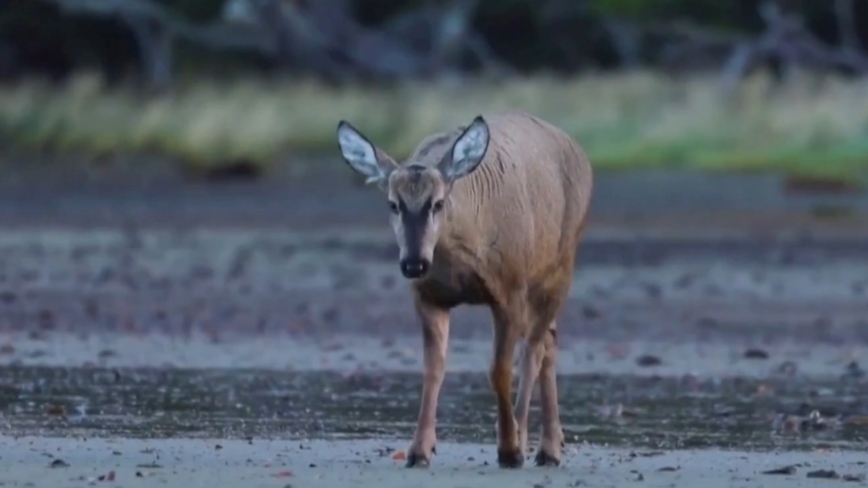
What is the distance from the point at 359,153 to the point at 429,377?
2.88ft

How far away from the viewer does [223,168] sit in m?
28.7

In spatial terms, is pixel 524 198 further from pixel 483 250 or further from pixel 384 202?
pixel 384 202

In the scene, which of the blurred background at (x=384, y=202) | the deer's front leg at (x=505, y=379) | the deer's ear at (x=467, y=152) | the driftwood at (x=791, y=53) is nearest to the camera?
the deer's ear at (x=467, y=152)

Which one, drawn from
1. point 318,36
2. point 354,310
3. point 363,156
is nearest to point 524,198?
point 363,156

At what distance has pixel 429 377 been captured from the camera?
8852 millimetres

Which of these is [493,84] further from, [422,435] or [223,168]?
[422,435]

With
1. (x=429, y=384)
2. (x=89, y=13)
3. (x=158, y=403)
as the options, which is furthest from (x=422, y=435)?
(x=89, y=13)

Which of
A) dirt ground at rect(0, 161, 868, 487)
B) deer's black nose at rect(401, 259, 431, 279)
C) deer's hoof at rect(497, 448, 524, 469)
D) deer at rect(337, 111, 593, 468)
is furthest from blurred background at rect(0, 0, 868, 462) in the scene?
deer's black nose at rect(401, 259, 431, 279)

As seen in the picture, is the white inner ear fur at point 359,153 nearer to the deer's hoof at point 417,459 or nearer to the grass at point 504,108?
the deer's hoof at point 417,459

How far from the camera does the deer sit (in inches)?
334

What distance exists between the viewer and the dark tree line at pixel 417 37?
37125 millimetres

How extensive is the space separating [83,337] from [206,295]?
292 cm

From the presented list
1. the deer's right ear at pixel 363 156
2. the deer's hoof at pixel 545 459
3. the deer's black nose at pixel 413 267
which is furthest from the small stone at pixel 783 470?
the deer's right ear at pixel 363 156

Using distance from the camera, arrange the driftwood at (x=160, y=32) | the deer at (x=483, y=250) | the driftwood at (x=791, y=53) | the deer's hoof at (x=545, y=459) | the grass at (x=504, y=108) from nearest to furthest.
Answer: the deer at (x=483, y=250) → the deer's hoof at (x=545, y=459) → the grass at (x=504, y=108) → the driftwood at (x=791, y=53) → the driftwood at (x=160, y=32)
